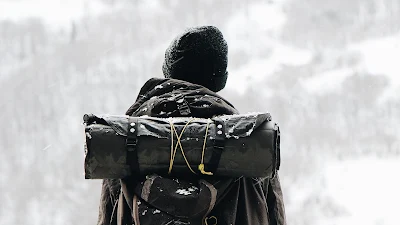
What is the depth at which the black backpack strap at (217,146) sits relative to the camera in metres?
1.98

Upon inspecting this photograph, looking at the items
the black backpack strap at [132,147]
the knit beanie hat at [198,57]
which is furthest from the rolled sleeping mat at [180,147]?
the knit beanie hat at [198,57]

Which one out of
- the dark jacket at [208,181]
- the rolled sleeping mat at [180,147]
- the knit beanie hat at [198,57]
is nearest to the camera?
the rolled sleeping mat at [180,147]

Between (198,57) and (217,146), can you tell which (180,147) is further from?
(198,57)

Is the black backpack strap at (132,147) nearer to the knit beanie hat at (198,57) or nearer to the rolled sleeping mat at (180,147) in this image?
the rolled sleeping mat at (180,147)

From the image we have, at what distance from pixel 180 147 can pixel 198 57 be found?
0.61 metres

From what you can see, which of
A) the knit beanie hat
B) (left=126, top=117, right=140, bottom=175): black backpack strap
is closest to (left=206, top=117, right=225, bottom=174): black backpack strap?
(left=126, top=117, right=140, bottom=175): black backpack strap

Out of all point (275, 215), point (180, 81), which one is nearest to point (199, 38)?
point (180, 81)

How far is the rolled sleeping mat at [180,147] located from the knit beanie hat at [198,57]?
1.72 feet

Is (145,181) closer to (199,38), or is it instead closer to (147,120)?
(147,120)

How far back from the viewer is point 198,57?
8.18 ft

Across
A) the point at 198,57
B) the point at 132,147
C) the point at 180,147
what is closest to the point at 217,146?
the point at 180,147

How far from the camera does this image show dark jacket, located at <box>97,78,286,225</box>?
2.06m

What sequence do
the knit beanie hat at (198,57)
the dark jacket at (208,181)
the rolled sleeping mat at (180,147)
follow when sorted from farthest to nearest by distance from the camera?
the knit beanie hat at (198,57) → the dark jacket at (208,181) → the rolled sleeping mat at (180,147)

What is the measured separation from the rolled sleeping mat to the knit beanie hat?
0.52 metres
